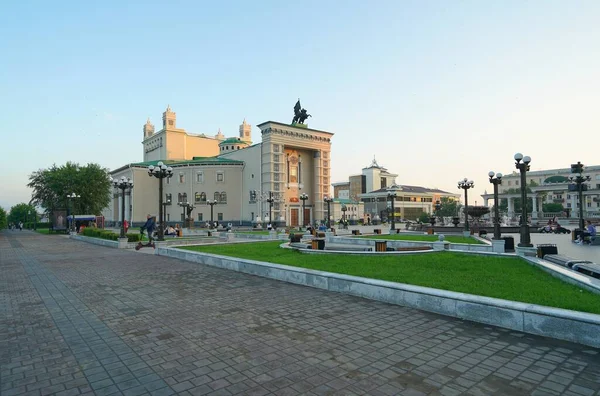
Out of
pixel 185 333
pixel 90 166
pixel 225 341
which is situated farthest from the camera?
pixel 90 166

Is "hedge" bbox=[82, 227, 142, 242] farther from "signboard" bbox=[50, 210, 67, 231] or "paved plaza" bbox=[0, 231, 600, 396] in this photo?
"signboard" bbox=[50, 210, 67, 231]

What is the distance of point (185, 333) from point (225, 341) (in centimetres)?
79

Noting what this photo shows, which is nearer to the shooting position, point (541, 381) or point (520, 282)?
point (541, 381)

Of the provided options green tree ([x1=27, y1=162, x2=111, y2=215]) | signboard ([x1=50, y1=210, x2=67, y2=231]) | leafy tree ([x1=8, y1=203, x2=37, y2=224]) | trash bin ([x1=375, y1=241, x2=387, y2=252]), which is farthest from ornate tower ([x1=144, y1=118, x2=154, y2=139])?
trash bin ([x1=375, y1=241, x2=387, y2=252])

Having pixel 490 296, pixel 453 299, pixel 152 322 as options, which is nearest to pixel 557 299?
pixel 490 296

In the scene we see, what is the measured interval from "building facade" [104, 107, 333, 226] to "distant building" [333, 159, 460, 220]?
2544 cm

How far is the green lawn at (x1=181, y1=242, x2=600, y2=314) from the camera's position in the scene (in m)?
6.12

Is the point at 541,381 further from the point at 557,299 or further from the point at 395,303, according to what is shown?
the point at 395,303

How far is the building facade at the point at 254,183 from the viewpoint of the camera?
2215 inches

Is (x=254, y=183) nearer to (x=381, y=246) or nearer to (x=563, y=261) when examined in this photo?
(x=381, y=246)

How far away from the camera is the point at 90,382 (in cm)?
391

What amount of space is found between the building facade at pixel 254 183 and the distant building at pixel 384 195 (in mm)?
25438

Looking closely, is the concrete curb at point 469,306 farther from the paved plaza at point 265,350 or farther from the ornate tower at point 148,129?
the ornate tower at point 148,129

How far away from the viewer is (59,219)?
4534 cm
